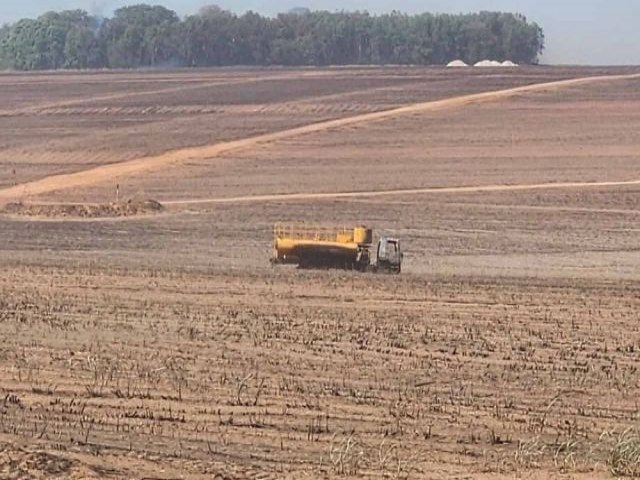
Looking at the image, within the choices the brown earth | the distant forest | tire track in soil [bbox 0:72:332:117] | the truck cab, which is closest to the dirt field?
the brown earth

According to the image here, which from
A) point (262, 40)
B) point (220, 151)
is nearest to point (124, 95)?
point (220, 151)

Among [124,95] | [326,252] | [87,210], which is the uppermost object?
[124,95]

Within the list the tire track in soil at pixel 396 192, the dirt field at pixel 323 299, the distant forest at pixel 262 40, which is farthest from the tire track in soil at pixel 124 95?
the distant forest at pixel 262 40

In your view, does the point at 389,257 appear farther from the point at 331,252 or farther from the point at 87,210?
the point at 87,210

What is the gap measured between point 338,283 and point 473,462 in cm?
1238

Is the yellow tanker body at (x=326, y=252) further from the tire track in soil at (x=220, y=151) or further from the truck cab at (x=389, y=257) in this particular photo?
the tire track in soil at (x=220, y=151)

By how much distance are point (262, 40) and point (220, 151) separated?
192 feet

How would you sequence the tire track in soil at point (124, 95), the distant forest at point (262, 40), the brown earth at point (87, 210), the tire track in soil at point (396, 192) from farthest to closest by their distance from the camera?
the distant forest at point (262, 40) < the tire track in soil at point (124, 95) < the tire track in soil at point (396, 192) < the brown earth at point (87, 210)

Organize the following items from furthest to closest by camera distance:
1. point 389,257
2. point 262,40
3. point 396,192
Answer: point 262,40 < point 396,192 < point 389,257

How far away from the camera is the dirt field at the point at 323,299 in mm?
9773

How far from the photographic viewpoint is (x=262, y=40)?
335 feet

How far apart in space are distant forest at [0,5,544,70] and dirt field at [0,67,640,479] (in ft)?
156

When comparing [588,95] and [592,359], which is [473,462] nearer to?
[592,359]

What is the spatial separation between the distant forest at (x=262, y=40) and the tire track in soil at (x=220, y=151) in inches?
1713
